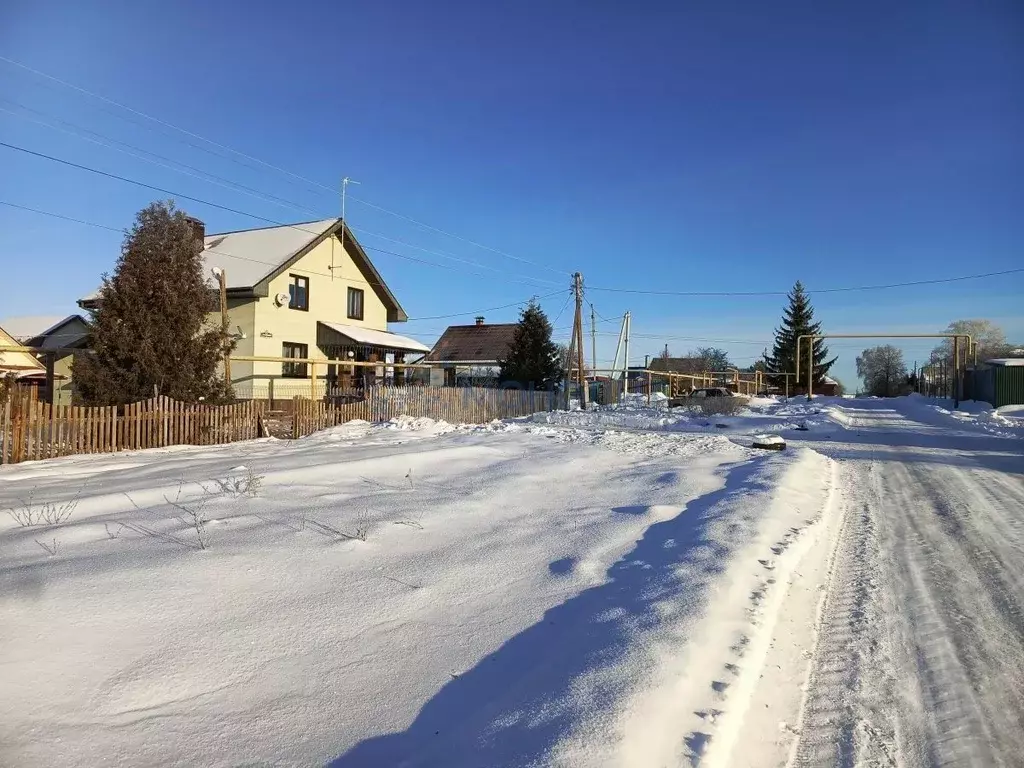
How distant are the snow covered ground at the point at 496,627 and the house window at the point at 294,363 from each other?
1615 cm

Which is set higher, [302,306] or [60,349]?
[302,306]

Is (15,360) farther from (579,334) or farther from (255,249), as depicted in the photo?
(579,334)

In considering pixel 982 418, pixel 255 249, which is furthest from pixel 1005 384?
pixel 255 249

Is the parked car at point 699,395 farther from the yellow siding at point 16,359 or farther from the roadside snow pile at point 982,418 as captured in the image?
the yellow siding at point 16,359

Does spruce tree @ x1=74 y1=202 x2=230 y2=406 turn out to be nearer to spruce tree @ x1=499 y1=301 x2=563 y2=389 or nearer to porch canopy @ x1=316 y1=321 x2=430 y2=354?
porch canopy @ x1=316 y1=321 x2=430 y2=354

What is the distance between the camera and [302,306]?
25828 mm

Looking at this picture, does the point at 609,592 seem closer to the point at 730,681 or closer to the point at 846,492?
the point at 730,681

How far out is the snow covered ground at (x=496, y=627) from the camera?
2.98 m

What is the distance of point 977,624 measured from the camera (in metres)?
4.55

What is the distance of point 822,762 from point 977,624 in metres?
2.44

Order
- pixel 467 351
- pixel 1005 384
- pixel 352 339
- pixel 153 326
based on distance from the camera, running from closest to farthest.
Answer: pixel 153 326, pixel 352 339, pixel 1005 384, pixel 467 351

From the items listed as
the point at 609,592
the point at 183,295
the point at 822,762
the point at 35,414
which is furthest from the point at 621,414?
the point at 822,762

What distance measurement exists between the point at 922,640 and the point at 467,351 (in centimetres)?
3737

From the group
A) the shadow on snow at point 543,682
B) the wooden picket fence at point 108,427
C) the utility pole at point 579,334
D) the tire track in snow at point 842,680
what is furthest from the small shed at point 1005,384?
the wooden picket fence at point 108,427
